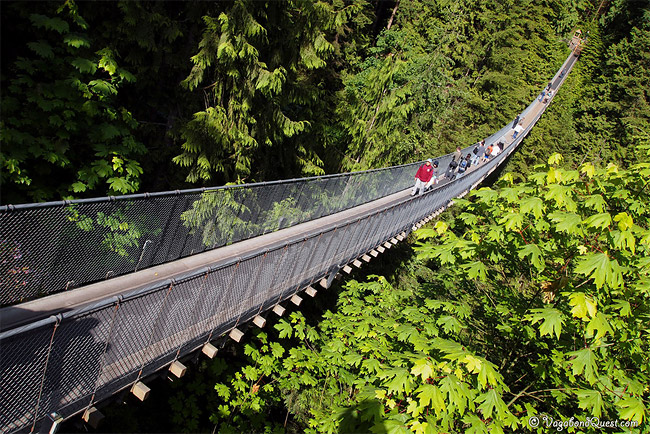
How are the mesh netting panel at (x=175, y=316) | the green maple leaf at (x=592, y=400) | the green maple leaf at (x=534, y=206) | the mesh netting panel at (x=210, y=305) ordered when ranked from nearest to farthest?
the green maple leaf at (x=592, y=400), the green maple leaf at (x=534, y=206), the mesh netting panel at (x=175, y=316), the mesh netting panel at (x=210, y=305)

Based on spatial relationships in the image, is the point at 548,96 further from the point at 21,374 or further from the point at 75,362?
the point at 21,374

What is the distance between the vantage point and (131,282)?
571cm

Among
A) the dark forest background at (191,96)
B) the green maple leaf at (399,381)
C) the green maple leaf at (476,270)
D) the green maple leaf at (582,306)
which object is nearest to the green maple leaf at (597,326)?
the green maple leaf at (582,306)

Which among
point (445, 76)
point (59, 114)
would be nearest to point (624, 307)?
point (59, 114)

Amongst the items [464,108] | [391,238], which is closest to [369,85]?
[391,238]

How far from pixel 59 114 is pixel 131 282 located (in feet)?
12.5

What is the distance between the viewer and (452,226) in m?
5.45

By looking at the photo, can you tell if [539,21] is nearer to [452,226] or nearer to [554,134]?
[554,134]

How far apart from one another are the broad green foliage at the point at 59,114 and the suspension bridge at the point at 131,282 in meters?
2.00

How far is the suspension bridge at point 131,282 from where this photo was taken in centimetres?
348

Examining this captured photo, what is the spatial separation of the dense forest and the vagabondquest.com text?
0.07m

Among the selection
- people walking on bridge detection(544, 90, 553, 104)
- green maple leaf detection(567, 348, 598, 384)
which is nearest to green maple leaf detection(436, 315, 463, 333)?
green maple leaf detection(567, 348, 598, 384)

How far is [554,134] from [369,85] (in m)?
22.5

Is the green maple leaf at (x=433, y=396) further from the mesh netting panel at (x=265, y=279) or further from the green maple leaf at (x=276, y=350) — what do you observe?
the green maple leaf at (x=276, y=350)
